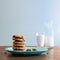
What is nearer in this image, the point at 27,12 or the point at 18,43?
the point at 18,43

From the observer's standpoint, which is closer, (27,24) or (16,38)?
(16,38)

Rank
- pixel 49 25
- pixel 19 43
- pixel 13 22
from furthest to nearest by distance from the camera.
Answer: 1. pixel 13 22
2. pixel 49 25
3. pixel 19 43

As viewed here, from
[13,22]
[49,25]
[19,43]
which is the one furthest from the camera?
[13,22]

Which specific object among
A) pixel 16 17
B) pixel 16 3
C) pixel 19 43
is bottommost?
pixel 19 43

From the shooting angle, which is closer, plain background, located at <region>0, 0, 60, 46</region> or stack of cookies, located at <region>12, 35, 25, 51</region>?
stack of cookies, located at <region>12, 35, 25, 51</region>

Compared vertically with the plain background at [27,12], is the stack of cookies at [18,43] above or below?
below

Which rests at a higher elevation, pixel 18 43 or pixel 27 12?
pixel 27 12

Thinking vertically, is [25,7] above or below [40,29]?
above

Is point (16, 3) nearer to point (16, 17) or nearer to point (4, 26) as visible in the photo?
point (16, 17)

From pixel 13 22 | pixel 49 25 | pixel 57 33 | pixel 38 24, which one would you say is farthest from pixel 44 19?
pixel 49 25

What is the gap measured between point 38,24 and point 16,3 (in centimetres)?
48

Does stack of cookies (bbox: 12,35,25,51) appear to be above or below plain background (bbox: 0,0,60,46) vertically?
below

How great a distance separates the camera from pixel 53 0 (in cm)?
267

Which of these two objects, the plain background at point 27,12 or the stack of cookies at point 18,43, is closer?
the stack of cookies at point 18,43
